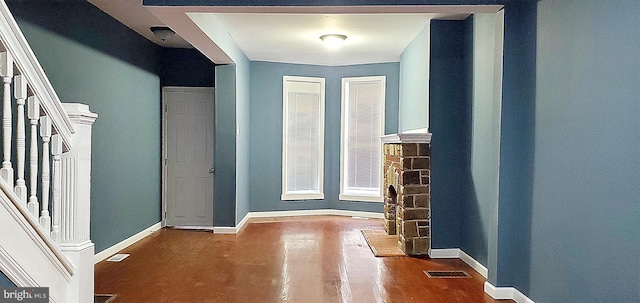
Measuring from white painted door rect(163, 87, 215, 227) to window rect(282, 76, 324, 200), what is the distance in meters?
1.32

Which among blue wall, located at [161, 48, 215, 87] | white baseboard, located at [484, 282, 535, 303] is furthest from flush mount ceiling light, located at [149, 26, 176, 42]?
white baseboard, located at [484, 282, 535, 303]

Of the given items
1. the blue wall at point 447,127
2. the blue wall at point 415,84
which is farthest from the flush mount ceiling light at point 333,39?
the blue wall at point 447,127

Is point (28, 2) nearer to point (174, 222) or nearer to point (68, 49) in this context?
point (68, 49)

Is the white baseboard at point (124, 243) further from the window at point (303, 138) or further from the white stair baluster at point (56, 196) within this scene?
the window at point (303, 138)

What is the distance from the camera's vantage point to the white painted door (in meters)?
6.73

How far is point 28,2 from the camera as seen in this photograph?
3.69 metres

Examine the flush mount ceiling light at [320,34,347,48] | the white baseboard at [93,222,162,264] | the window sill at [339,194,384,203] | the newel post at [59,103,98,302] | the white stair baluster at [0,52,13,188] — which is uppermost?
the flush mount ceiling light at [320,34,347,48]

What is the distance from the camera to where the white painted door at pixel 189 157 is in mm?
6734

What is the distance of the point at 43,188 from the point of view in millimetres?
2434

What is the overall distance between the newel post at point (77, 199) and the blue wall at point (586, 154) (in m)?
2.76

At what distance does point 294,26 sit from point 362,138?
2894 mm

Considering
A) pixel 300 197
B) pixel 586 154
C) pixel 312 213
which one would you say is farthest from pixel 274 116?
pixel 586 154

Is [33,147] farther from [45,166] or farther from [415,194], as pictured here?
[415,194]

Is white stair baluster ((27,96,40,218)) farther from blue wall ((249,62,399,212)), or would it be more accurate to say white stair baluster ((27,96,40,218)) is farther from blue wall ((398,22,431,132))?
blue wall ((249,62,399,212))
